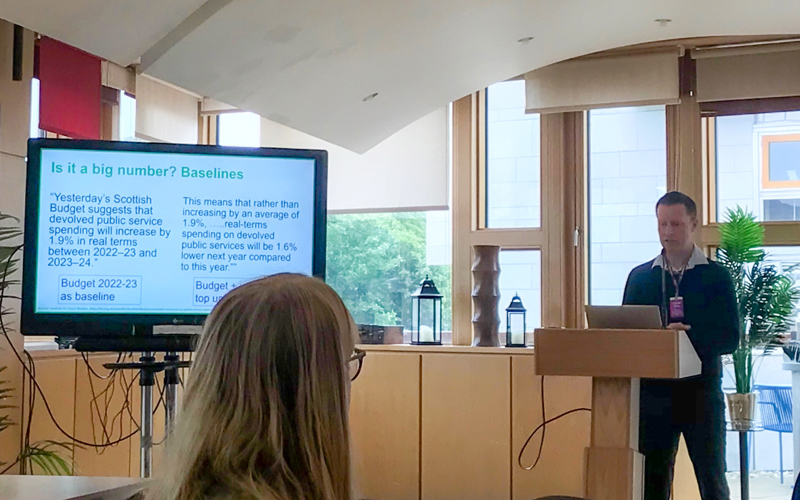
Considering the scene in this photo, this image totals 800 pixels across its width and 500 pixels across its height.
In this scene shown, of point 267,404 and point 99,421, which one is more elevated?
point 267,404

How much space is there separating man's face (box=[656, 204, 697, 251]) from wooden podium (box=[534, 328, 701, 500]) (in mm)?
1034

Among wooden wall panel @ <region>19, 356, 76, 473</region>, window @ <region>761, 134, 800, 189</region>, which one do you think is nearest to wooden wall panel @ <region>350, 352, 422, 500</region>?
wooden wall panel @ <region>19, 356, 76, 473</region>

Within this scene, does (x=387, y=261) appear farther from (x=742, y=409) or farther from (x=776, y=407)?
(x=776, y=407)

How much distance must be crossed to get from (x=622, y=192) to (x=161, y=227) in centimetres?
312

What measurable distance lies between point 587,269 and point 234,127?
2462 mm

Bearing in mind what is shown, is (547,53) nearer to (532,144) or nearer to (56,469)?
(532,144)

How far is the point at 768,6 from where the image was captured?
11.2 ft

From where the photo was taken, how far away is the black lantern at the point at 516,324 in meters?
4.43

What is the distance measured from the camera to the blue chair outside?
4215mm

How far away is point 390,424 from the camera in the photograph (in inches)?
173

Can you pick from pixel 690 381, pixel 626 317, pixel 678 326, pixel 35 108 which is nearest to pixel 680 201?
pixel 678 326

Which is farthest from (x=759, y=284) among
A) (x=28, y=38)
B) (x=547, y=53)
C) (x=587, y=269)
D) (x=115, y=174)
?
(x=28, y=38)

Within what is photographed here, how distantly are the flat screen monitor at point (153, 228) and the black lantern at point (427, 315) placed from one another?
2.54m

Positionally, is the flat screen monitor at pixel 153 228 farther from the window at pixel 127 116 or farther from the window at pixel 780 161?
the window at pixel 780 161
